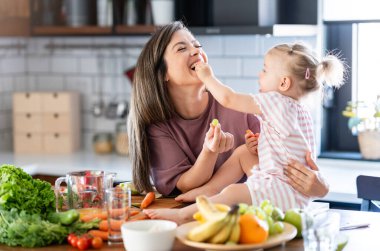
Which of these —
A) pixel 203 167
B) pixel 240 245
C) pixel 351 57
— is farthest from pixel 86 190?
pixel 351 57

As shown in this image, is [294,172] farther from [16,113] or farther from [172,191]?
[16,113]

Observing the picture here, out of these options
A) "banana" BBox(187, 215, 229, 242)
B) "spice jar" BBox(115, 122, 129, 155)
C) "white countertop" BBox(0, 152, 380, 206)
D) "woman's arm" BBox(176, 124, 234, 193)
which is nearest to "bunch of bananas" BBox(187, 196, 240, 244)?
"banana" BBox(187, 215, 229, 242)

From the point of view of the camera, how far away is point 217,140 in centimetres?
280

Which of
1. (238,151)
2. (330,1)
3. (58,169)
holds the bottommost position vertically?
(58,169)

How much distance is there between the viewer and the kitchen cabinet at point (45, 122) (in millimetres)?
4973

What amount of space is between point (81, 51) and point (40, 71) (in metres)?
0.37

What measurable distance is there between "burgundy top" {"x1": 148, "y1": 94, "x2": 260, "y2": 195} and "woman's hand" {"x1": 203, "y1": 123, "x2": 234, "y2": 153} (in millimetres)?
312

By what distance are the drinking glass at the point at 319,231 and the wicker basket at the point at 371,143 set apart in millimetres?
2213

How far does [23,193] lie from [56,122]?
2534mm

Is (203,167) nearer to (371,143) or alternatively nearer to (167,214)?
(167,214)

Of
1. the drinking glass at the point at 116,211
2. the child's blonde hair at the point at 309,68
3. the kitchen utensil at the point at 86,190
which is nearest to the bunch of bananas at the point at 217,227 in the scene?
the drinking glass at the point at 116,211

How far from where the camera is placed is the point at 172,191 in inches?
123

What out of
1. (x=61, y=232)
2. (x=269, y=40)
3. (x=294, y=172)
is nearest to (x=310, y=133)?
(x=294, y=172)

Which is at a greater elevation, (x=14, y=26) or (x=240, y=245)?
(x=14, y=26)
